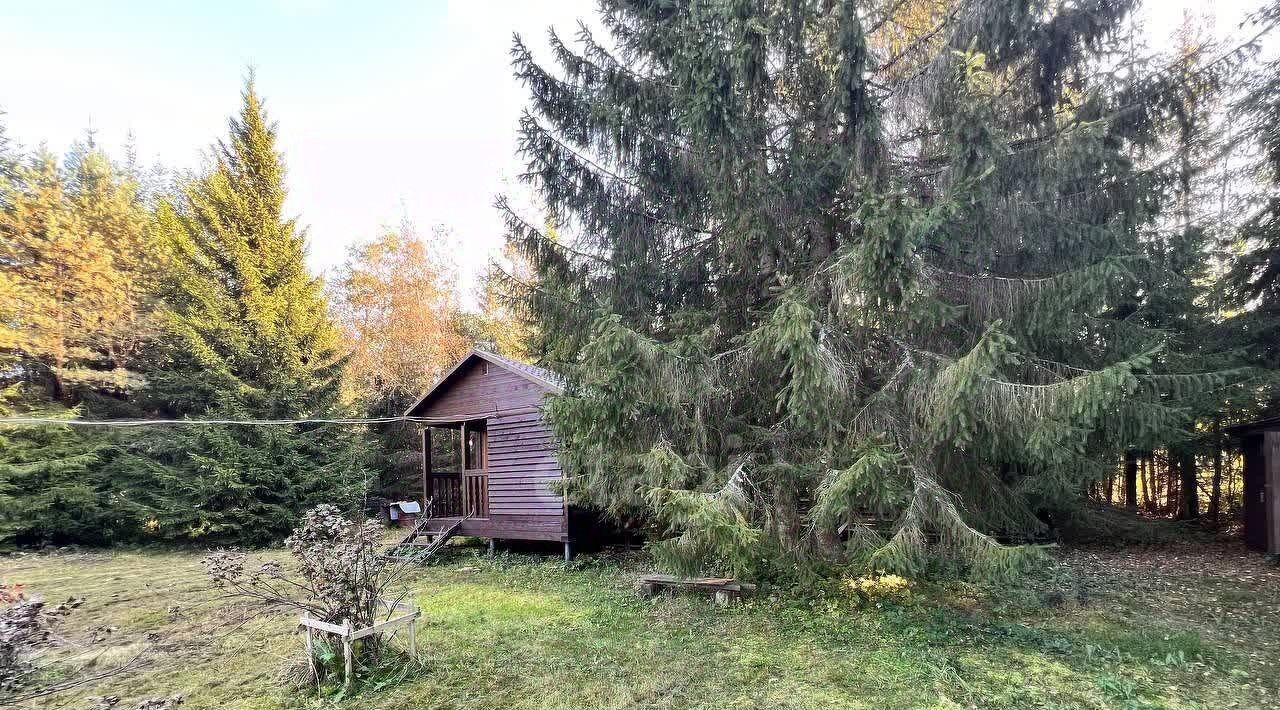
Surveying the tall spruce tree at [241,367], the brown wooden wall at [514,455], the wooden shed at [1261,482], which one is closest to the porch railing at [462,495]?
the brown wooden wall at [514,455]

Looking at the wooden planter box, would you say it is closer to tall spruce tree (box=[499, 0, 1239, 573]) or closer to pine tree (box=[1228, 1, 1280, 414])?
tall spruce tree (box=[499, 0, 1239, 573])

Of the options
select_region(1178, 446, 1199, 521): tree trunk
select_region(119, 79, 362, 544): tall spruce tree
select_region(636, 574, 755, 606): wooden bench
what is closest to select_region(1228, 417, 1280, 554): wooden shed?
select_region(1178, 446, 1199, 521): tree trunk

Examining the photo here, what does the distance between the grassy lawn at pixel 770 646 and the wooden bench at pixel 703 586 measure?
190 mm

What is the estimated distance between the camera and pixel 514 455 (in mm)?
10055

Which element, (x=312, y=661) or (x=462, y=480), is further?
(x=462, y=480)

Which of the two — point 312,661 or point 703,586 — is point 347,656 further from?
point 703,586

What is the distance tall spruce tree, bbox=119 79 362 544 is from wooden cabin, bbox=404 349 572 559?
368 centimetres

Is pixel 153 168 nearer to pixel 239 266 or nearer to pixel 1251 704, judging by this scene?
pixel 239 266

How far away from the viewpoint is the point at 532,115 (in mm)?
6574

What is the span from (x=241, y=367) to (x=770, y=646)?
13.5 meters

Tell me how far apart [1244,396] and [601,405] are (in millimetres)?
9659

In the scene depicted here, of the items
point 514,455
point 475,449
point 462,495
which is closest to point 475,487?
point 462,495

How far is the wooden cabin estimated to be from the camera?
9.48 meters

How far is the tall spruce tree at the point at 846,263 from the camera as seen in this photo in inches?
179
